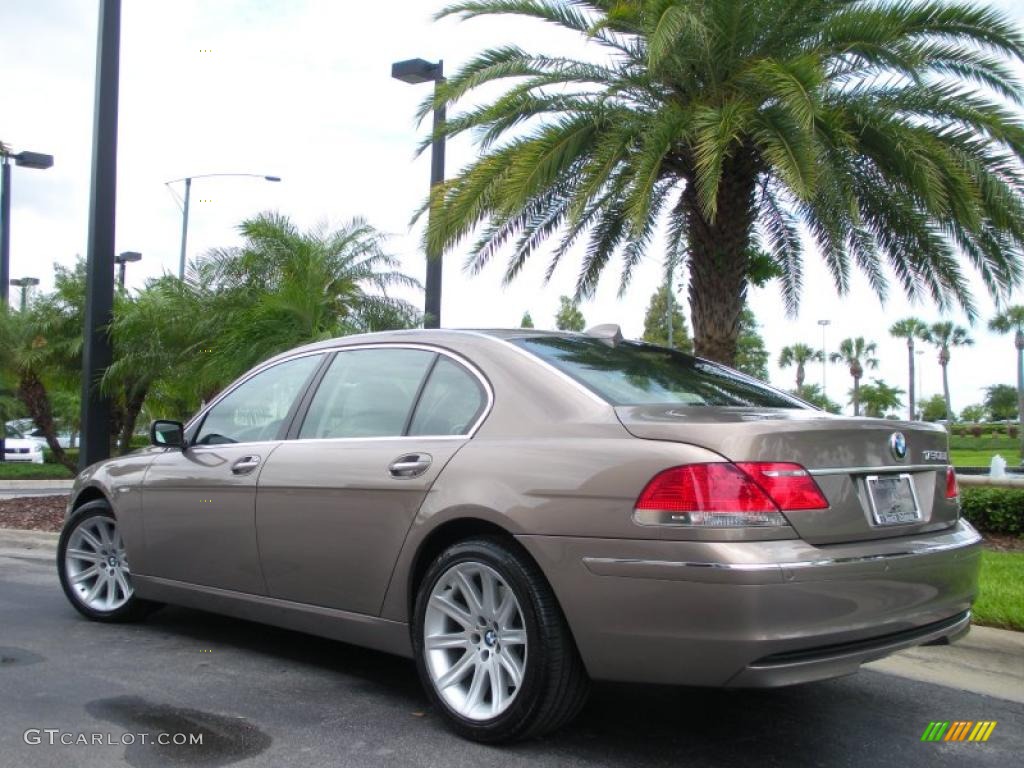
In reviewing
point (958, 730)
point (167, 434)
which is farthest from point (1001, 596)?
point (167, 434)

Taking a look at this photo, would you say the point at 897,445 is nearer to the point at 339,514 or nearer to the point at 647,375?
the point at 647,375

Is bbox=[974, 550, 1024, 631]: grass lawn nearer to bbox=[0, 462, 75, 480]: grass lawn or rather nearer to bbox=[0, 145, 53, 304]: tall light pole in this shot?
bbox=[0, 145, 53, 304]: tall light pole

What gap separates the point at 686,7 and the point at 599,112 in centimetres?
172

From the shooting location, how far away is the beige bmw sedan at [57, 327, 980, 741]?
10.5ft

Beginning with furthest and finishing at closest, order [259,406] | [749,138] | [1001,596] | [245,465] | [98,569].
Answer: [749,138] → [98,569] → [1001,596] → [259,406] → [245,465]

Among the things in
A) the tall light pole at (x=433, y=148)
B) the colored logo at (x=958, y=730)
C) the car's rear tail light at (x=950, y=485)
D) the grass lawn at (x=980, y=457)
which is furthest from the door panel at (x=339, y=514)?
the grass lawn at (x=980, y=457)

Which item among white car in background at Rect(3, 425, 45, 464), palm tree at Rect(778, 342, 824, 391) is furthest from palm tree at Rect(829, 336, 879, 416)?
white car in background at Rect(3, 425, 45, 464)

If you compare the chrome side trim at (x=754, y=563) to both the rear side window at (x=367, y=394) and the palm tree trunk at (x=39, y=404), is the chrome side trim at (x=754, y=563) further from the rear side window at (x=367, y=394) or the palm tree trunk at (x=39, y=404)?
the palm tree trunk at (x=39, y=404)

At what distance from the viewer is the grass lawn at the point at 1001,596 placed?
511 centimetres

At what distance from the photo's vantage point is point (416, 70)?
10.9m

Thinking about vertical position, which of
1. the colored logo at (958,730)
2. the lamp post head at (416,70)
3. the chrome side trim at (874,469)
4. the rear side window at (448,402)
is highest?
the lamp post head at (416,70)

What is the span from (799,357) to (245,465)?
296 feet

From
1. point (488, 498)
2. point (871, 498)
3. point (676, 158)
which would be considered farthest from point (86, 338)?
point (871, 498)

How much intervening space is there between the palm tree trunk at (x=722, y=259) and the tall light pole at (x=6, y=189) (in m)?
14.3
